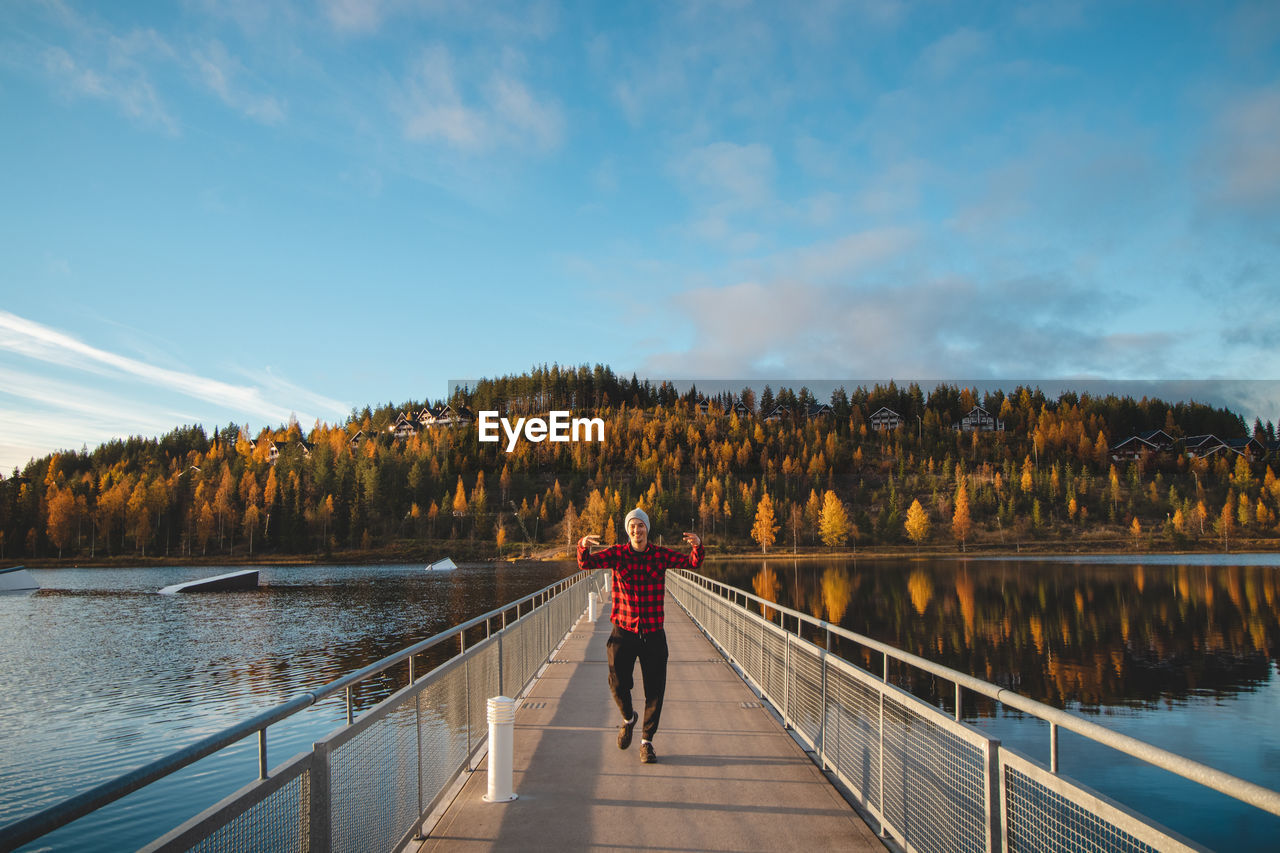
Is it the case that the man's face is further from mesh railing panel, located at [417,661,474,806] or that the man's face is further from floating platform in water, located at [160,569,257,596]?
floating platform in water, located at [160,569,257,596]

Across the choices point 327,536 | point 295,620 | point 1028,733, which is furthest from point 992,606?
point 327,536

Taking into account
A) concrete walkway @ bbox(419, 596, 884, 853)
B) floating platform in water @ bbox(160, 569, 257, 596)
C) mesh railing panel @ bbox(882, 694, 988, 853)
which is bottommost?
floating platform in water @ bbox(160, 569, 257, 596)

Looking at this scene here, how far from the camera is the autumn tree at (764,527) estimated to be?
11656cm

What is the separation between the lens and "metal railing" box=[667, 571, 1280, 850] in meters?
2.84

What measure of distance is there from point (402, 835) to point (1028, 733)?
14.7m

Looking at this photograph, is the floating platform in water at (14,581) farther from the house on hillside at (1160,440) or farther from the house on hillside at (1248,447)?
the house on hillside at (1248,447)

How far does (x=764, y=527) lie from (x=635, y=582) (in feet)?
370

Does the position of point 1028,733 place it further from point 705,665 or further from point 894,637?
point 894,637

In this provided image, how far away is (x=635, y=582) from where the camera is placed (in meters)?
6.43

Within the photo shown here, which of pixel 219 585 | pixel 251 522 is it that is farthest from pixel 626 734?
pixel 251 522

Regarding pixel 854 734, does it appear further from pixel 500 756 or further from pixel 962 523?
pixel 962 523

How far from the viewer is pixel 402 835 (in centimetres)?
486

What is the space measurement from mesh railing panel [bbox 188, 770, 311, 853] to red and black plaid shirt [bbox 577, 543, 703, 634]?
3.07 meters

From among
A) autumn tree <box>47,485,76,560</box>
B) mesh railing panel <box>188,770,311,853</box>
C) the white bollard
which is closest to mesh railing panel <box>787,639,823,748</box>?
the white bollard
